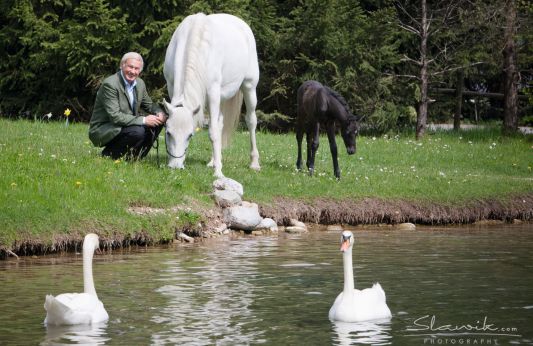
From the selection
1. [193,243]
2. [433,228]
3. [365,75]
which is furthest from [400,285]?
[365,75]

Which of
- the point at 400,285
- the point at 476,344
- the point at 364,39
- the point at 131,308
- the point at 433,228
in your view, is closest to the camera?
the point at 476,344

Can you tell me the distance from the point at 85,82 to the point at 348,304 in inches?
778

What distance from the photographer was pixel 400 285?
35.9ft

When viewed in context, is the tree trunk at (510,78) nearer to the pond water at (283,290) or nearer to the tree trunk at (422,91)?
the tree trunk at (422,91)

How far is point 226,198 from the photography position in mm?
15078

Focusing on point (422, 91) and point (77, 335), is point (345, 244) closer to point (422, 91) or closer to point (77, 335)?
point (77, 335)

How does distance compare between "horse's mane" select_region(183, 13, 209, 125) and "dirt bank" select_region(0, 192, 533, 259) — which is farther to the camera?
"horse's mane" select_region(183, 13, 209, 125)

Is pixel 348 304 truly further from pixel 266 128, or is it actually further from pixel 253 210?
pixel 266 128

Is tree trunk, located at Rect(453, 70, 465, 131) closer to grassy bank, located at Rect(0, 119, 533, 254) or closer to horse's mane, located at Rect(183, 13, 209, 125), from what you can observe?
grassy bank, located at Rect(0, 119, 533, 254)

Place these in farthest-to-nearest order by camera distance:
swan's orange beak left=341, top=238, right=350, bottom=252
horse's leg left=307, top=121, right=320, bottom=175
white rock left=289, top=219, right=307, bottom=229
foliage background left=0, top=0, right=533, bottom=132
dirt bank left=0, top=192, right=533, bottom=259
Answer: foliage background left=0, top=0, right=533, bottom=132, horse's leg left=307, top=121, right=320, bottom=175, white rock left=289, top=219, right=307, bottom=229, dirt bank left=0, top=192, right=533, bottom=259, swan's orange beak left=341, top=238, right=350, bottom=252

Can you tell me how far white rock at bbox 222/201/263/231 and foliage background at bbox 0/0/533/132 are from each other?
34.7 feet

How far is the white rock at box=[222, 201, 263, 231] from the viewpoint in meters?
15.0

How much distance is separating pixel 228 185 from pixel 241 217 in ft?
1.84

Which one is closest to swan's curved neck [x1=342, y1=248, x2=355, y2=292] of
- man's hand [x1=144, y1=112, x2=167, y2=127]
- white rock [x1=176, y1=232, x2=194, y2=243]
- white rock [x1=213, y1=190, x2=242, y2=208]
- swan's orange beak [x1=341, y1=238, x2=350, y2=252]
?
swan's orange beak [x1=341, y1=238, x2=350, y2=252]
